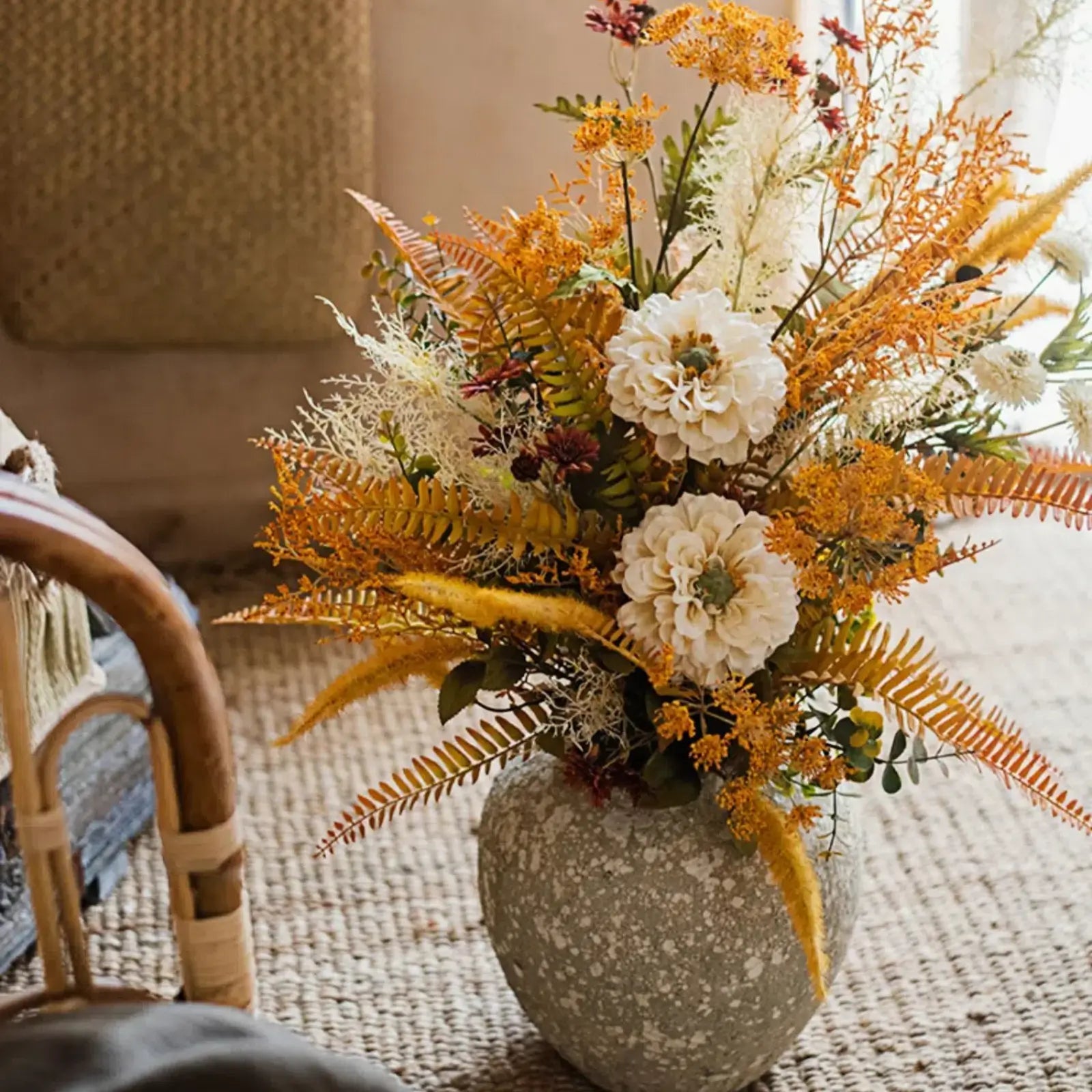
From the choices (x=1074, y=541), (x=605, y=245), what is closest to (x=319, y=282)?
(x=605, y=245)

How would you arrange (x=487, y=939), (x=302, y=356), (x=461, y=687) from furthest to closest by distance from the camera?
(x=302, y=356) → (x=487, y=939) → (x=461, y=687)

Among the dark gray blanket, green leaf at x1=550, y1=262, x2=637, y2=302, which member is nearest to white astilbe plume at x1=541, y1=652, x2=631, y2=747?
green leaf at x1=550, y1=262, x2=637, y2=302

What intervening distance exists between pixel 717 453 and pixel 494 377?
14 cm

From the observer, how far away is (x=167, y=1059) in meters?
0.51

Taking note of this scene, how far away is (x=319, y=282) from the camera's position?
1705 millimetres

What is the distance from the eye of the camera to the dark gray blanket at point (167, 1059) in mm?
504

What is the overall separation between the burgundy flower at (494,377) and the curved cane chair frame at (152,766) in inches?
8.9

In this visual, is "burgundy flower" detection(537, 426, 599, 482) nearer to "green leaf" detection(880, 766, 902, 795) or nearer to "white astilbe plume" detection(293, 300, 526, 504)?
"white astilbe plume" detection(293, 300, 526, 504)

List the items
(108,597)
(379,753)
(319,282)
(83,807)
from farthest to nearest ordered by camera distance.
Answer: (319,282)
(379,753)
(83,807)
(108,597)

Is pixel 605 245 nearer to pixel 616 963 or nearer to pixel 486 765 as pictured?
pixel 486 765

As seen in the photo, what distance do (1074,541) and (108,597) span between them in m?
1.76

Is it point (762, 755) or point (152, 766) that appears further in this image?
point (762, 755)

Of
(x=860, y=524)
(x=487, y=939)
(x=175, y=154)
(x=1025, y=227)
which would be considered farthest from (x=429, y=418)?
(x=175, y=154)

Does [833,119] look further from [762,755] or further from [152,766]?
[152,766]
